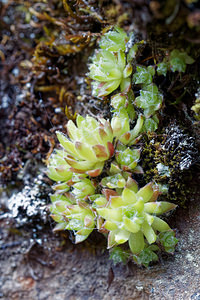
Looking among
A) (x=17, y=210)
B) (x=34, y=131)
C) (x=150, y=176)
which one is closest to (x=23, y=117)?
(x=34, y=131)

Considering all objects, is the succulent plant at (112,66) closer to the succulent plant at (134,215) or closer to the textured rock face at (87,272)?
the succulent plant at (134,215)

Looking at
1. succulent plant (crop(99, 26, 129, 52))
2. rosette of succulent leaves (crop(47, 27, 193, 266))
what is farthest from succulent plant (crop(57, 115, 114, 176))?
succulent plant (crop(99, 26, 129, 52))

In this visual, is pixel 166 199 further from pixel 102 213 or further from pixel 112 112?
pixel 112 112

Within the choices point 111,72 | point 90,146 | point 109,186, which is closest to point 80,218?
point 109,186

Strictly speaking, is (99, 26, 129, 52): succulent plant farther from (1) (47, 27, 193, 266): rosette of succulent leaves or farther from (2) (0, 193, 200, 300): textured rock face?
(2) (0, 193, 200, 300): textured rock face

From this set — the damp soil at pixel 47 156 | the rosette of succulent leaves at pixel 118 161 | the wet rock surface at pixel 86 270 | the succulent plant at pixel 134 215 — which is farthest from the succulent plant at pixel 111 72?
the wet rock surface at pixel 86 270


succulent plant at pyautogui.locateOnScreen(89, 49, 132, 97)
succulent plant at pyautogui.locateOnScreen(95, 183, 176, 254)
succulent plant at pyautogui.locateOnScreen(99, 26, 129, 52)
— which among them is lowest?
succulent plant at pyautogui.locateOnScreen(95, 183, 176, 254)
